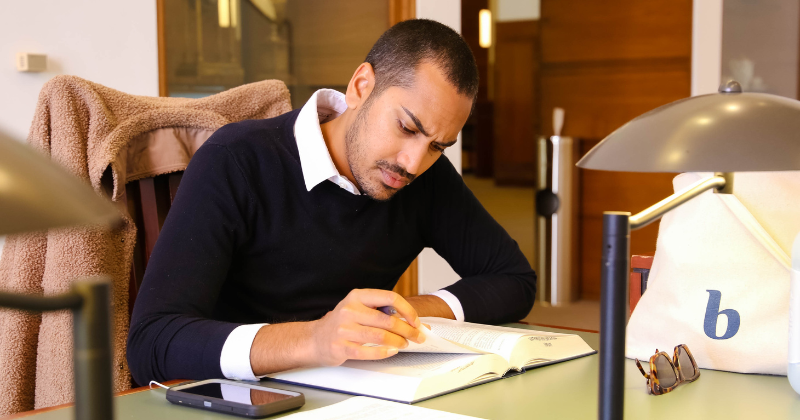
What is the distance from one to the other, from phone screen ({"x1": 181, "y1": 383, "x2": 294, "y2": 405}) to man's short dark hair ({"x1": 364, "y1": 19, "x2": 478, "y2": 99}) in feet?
2.08

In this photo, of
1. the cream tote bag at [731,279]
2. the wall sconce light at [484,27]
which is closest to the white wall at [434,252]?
the wall sconce light at [484,27]

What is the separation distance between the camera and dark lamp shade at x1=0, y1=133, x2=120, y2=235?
0.24 metres

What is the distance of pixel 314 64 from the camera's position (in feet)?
9.43

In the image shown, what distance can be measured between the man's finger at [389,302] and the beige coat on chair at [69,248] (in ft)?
2.18

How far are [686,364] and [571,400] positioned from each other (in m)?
0.19

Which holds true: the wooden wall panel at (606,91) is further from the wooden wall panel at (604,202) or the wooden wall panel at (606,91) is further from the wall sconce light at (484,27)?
the wall sconce light at (484,27)

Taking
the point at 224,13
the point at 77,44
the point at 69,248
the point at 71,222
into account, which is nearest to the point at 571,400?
the point at 71,222

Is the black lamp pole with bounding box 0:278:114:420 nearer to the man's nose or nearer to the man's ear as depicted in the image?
the man's nose

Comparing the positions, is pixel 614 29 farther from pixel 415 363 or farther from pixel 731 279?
pixel 415 363

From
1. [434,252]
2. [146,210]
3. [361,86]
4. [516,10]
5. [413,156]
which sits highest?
[516,10]

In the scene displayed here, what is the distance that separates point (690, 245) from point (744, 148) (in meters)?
0.46

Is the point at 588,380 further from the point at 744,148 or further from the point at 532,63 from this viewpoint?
the point at 532,63

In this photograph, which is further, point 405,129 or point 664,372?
point 405,129

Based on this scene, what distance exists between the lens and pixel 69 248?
4.38 feet
